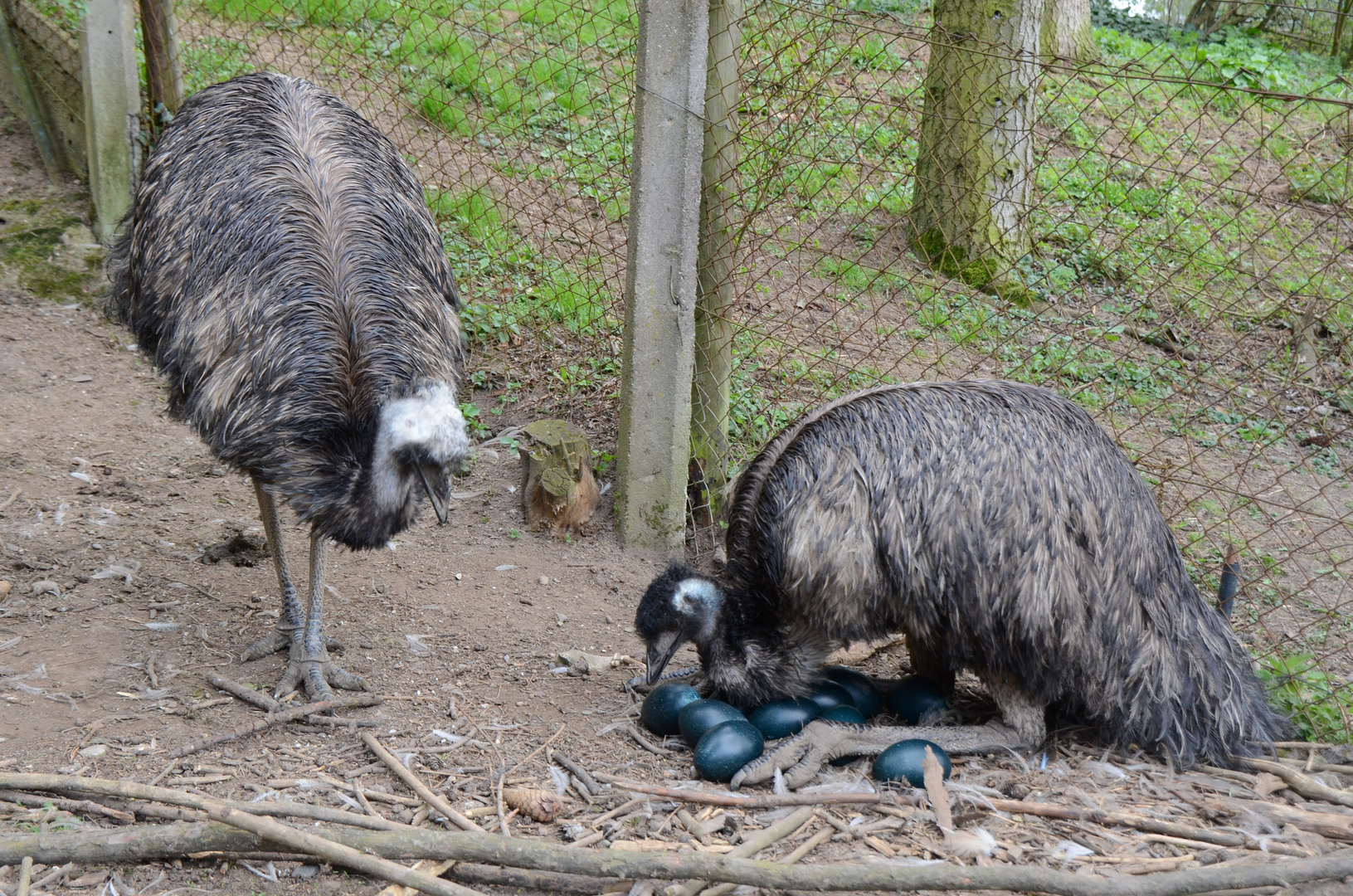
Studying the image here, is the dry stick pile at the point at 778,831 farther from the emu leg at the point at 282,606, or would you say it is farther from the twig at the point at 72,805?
the emu leg at the point at 282,606

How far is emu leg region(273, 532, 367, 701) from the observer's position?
12.9 feet

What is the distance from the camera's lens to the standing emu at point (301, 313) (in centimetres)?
354

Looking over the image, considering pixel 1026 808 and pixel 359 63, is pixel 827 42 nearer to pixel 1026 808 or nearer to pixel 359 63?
pixel 1026 808

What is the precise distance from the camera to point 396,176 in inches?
180

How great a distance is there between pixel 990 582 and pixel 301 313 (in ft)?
7.80

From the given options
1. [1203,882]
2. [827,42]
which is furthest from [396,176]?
[1203,882]

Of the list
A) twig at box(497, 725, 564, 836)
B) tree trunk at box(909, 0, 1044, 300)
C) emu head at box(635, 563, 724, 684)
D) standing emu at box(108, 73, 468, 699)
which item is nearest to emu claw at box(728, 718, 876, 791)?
emu head at box(635, 563, 724, 684)

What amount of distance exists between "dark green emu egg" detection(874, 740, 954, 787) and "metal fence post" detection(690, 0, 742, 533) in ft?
5.96

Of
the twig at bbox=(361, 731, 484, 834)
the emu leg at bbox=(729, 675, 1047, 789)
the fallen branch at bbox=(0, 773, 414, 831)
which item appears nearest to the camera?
the fallen branch at bbox=(0, 773, 414, 831)

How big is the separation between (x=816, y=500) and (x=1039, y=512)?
2.28 ft

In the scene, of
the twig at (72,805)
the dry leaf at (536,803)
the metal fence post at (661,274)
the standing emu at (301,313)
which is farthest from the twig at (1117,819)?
the twig at (72,805)

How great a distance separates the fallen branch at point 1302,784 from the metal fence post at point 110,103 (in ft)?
19.8

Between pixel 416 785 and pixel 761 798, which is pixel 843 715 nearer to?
pixel 761 798

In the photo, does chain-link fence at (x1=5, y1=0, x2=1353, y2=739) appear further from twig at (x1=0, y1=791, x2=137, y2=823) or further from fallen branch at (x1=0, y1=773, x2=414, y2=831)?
twig at (x1=0, y1=791, x2=137, y2=823)
